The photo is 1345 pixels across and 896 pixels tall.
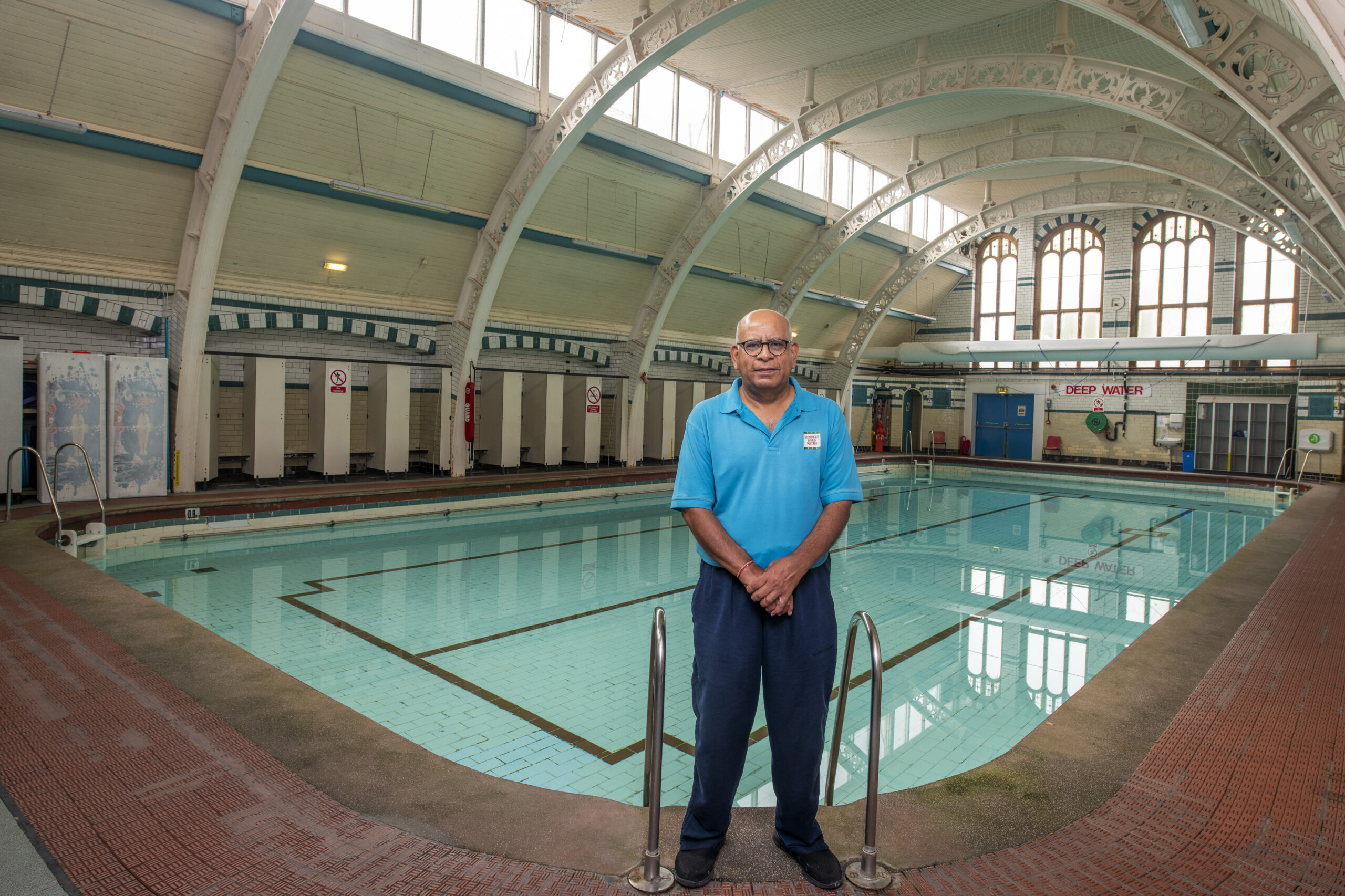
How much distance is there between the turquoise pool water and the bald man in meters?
1.59

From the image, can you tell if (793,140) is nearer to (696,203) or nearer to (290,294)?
(696,203)

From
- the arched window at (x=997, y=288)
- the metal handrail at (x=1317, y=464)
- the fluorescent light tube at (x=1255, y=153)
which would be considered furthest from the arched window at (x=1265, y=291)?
the fluorescent light tube at (x=1255, y=153)

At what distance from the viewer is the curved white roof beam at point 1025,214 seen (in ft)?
47.4

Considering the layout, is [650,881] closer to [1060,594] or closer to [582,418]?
[1060,594]

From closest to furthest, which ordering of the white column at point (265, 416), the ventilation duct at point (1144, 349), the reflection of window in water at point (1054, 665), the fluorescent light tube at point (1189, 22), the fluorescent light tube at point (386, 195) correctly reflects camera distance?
the reflection of window in water at point (1054, 665)
the fluorescent light tube at point (1189, 22)
the fluorescent light tube at point (386, 195)
the white column at point (265, 416)
the ventilation duct at point (1144, 349)

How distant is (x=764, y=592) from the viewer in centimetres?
180

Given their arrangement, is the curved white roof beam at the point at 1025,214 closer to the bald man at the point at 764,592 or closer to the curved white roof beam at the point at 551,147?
the curved white roof beam at the point at 551,147

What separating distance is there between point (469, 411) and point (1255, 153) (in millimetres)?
11319

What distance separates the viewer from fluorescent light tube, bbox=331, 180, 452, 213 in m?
8.88

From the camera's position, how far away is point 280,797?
2227 millimetres

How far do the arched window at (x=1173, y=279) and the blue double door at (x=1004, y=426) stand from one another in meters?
3.19

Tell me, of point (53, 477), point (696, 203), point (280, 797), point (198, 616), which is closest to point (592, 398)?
point (696, 203)

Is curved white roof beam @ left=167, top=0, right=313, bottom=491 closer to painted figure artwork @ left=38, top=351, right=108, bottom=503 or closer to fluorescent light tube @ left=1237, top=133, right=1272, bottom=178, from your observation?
painted figure artwork @ left=38, top=351, right=108, bottom=503

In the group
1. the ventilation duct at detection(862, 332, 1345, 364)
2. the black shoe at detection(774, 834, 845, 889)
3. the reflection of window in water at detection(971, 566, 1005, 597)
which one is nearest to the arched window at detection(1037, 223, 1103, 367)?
the ventilation duct at detection(862, 332, 1345, 364)
